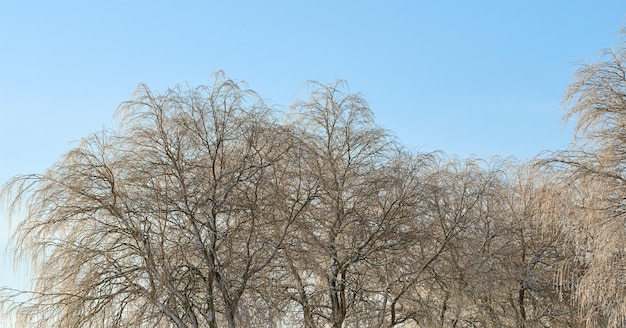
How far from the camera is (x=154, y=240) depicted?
12398 mm

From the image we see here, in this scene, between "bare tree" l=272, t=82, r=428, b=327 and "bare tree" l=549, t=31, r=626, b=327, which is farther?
"bare tree" l=272, t=82, r=428, b=327

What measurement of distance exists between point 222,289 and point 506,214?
852cm

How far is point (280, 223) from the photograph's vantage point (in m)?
13.6

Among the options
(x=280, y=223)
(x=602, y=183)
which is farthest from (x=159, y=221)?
(x=602, y=183)

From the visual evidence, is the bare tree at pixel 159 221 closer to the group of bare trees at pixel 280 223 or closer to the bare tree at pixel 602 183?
the group of bare trees at pixel 280 223

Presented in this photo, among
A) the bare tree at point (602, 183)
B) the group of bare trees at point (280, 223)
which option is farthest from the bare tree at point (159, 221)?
the bare tree at point (602, 183)

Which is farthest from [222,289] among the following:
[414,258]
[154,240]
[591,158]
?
[591,158]

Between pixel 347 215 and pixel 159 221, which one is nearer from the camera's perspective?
pixel 159 221

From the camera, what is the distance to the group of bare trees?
11.8 m

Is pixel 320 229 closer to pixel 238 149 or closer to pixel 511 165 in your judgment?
pixel 238 149

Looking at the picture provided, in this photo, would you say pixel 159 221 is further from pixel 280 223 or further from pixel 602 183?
pixel 602 183

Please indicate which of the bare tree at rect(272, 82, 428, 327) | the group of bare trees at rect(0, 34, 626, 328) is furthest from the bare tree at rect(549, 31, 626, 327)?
the bare tree at rect(272, 82, 428, 327)

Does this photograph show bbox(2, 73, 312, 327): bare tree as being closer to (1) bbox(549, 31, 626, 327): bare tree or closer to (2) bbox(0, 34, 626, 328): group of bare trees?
(2) bbox(0, 34, 626, 328): group of bare trees

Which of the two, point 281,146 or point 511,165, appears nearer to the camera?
point 281,146
